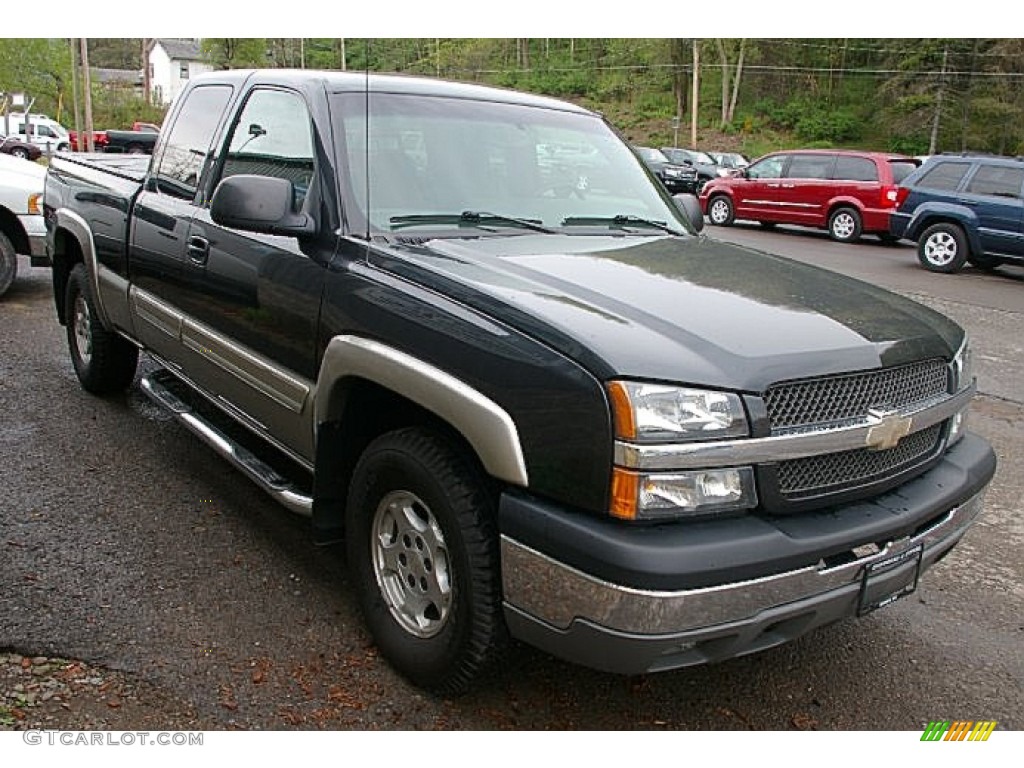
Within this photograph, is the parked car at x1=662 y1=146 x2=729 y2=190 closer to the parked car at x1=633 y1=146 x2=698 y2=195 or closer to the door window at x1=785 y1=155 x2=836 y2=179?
the parked car at x1=633 y1=146 x2=698 y2=195

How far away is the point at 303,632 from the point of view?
10.6ft

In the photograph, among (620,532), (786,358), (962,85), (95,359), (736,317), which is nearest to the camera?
(620,532)

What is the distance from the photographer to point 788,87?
51.1 metres

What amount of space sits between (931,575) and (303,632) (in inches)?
99.0

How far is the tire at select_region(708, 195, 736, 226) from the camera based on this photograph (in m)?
20.4

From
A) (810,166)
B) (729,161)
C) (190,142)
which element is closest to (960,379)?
(190,142)

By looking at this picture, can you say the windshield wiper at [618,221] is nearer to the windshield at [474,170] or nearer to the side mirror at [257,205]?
the windshield at [474,170]

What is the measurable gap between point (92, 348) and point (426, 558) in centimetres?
364

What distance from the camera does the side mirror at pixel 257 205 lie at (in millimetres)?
3123

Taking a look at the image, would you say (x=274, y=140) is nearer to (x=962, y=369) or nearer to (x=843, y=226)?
(x=962, y=369)

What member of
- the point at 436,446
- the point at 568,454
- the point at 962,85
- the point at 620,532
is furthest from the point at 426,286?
the point at 962,85

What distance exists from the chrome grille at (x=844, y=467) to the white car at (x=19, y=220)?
7568 mm

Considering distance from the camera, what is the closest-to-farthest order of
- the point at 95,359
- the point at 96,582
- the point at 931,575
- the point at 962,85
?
1. the point at 96,582
2. the point at 931,575
3. the point at 95,359
4. the point at 962,85
